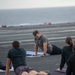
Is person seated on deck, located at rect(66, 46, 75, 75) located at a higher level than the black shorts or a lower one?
higher

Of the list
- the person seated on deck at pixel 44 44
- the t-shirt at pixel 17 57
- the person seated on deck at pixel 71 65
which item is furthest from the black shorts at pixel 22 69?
the person seated on deck at pixel 44 44

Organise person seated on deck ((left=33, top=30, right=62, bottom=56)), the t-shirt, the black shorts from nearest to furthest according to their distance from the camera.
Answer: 1. the black shorts
2. the t-shirt
3. person seated on deck ((left=33, top=30, right=62, bottom=56))

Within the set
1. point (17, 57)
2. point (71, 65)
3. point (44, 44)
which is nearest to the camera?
point (71, 65)

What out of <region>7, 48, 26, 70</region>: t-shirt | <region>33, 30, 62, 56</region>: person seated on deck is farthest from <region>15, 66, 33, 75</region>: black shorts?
<region>33, 30, 62, 56</region>: person seated on deck

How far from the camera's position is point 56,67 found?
39.9ft

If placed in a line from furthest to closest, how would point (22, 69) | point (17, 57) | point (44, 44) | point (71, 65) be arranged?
1. point (44, 44)
2. point (17, 57)
3. point (22, 69)
4. point (71, 65)

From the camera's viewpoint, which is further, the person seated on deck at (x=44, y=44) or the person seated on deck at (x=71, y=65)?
the person seated on deck at (x=44, y=44)

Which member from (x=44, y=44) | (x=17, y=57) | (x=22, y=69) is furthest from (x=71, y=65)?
(x=44, y=44)

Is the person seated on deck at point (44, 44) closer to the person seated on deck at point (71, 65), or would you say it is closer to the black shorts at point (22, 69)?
the black shorts at point (22, 69)

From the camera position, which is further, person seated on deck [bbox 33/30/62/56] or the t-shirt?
person seated on deck [bbox 33/30/62/56]

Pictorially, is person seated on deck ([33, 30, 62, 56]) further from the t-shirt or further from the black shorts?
the black shorts

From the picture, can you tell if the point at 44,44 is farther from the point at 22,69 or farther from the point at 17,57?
the point at 22,69

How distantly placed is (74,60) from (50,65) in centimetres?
416

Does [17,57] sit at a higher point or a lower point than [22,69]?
higher
